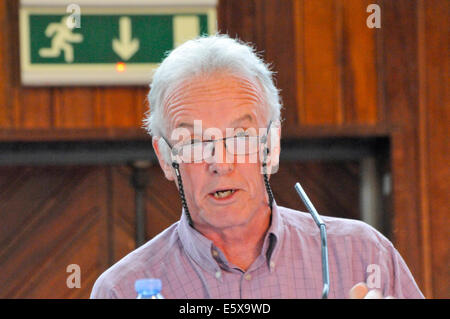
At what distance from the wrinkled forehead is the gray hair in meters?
0.01

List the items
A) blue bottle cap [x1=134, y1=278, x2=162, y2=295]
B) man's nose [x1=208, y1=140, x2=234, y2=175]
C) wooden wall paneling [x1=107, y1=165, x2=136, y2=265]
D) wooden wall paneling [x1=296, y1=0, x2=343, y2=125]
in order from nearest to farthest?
blue bottle cap [x1=134, y1=278, x2=162, y2=295], man's nose [x1=208, y1=140, x2=234, y2=175], wooden wall paneling [x1=296, y1=0, x2=343, y2=125], wooden wall paneling [x1=107, y1=165, x2=136, y2=265]

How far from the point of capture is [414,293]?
4.88 ft

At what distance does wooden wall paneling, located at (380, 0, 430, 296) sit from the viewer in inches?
138

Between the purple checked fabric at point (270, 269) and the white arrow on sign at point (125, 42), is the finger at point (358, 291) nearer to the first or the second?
the purple checked fabric at point (270, 269)

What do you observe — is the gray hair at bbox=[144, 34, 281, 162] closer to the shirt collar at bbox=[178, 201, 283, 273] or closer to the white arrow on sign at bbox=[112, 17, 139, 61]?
the shirt collar at bbox=[178, 201, 283, 273]

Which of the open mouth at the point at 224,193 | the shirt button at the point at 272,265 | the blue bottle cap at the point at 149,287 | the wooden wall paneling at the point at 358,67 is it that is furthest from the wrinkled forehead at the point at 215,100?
the wooden wall paneling at the point at 358,67

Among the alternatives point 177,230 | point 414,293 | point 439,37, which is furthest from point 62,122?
point 414,293

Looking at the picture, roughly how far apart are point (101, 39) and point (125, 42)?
100mm

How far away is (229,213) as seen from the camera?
4.77ft

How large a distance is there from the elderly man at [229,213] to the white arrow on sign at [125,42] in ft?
6.25

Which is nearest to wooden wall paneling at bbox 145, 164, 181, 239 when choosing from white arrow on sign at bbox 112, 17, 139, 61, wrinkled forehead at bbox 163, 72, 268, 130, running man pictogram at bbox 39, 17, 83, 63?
white arrow on sign at bbox 112, 17, 139, 61

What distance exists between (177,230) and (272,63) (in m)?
1.97

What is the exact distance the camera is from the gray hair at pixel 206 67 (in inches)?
59.8
